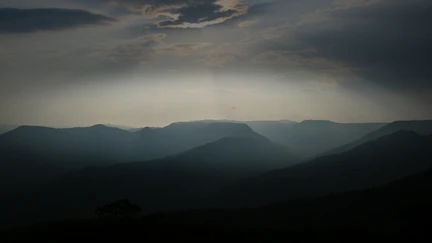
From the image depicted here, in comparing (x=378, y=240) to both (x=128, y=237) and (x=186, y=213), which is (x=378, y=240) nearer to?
(x=128, y=237)

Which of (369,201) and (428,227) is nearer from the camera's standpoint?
(428,227)

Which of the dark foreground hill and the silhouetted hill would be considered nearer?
the dark foreground hill

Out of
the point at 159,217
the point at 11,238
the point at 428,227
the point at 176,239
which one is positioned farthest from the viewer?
the point at 159,217

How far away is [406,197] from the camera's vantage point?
141 meters

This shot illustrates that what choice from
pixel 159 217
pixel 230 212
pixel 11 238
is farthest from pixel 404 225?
pixel 11 238

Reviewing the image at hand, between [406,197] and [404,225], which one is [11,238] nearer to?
[404,225]

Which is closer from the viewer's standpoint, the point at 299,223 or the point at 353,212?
the point at 299,223

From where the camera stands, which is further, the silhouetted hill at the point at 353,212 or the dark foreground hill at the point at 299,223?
the silhouetted hill at the point at 353,212

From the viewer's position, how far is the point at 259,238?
81.6 meters

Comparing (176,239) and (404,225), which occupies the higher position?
(176,239)

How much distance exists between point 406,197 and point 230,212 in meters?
75.4

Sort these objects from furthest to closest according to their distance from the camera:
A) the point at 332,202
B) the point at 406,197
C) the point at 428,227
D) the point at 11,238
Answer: the point at 332,202
the point at 406,197
the point at 428,227
the point at 11,238

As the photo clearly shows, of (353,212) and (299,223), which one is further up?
(353,212)

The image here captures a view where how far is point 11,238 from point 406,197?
476 feet
